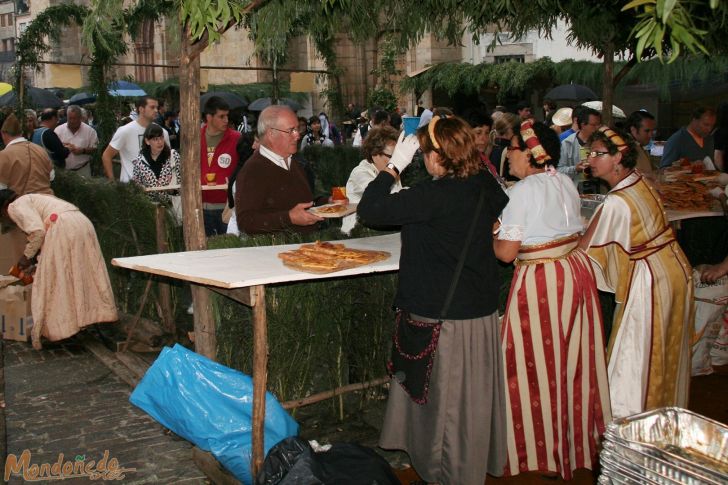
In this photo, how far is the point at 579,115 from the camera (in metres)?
9.99

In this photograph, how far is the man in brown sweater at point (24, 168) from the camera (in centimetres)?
875

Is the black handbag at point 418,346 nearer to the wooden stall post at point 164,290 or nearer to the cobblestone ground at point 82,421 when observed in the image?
the cobblestone ground at point 82,421

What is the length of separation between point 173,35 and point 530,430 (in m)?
3.32

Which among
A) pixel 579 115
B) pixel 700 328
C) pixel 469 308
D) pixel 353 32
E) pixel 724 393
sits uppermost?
pixel 353 32

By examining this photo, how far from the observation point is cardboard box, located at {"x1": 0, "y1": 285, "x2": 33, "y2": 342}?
778 centimetres

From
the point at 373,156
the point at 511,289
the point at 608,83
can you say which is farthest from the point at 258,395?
the point at 608,83

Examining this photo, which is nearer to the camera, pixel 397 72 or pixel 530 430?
pixel 530 430

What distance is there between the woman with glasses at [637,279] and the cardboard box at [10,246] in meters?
5.78

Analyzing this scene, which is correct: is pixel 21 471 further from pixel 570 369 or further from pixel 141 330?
pixel 570 369

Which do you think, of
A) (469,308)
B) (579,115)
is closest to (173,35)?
(469,308)

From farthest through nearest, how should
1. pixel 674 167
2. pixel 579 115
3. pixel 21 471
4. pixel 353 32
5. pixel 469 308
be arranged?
pixel 579 115 < pixel 674 167 < pixel 353 32 < pixel 21 471 < pixel 469 308

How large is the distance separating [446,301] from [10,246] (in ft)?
19.0

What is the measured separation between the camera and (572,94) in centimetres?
1838

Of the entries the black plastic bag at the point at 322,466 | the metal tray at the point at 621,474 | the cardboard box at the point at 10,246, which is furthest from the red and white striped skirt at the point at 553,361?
the cardboard box at the point at 10,246
